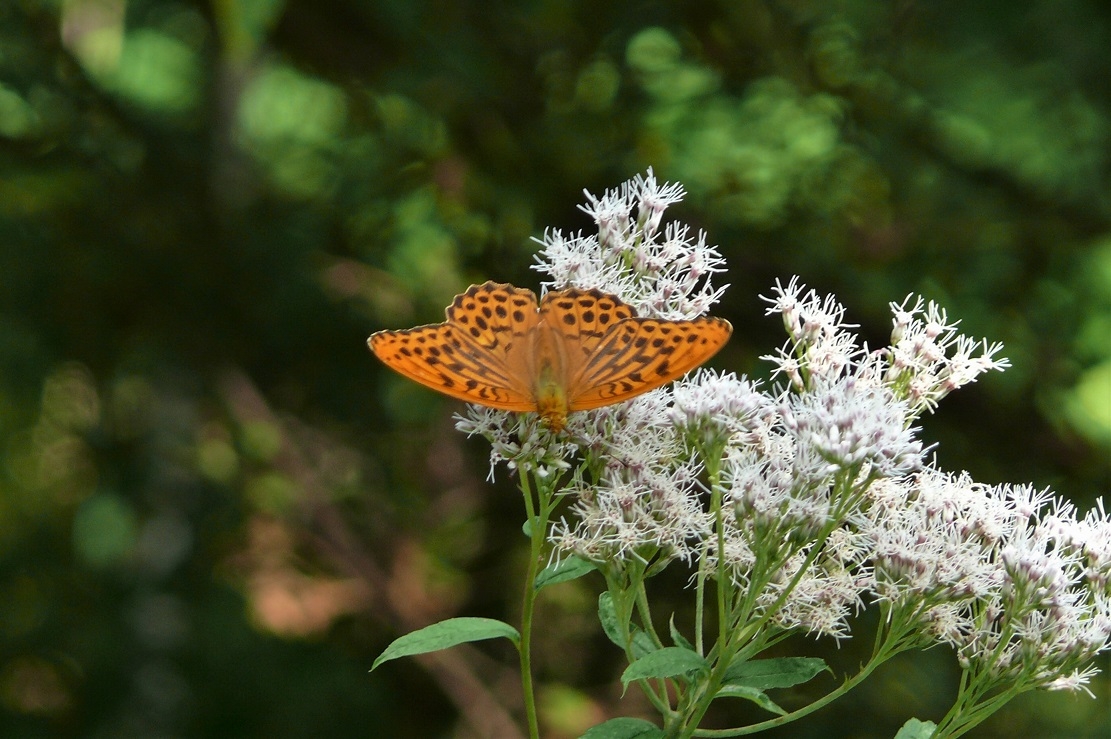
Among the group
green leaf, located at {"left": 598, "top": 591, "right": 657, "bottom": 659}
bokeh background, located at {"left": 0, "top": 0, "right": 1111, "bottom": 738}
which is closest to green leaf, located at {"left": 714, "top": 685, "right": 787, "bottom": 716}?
green leaf, located at {"left": 598, "top": 591, "right": 657, "bottom": 659}

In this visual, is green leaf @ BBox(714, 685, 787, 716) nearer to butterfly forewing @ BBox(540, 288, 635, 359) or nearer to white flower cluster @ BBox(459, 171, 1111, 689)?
Result: white flower cluster @ BBox(459, 171, 1111, 689)

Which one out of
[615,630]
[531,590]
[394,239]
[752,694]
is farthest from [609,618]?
[394,239]

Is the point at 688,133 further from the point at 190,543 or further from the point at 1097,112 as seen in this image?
the point at 190,543

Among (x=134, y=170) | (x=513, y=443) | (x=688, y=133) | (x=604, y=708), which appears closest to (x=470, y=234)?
(x=688, y=133)

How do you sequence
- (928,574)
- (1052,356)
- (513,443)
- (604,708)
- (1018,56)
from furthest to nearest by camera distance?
(604,708)
(1052,356)
(1018,56)
(513,443)
(928,574)

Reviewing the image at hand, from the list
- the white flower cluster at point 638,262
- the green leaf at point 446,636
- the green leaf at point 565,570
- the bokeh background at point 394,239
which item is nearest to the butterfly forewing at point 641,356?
the white flower cluster at point 638,262

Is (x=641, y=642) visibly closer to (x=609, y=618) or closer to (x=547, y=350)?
(x=609, y=618)

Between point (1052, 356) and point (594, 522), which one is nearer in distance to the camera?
point (594, 522)
